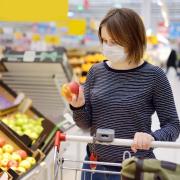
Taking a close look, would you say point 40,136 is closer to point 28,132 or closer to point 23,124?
point 28,132

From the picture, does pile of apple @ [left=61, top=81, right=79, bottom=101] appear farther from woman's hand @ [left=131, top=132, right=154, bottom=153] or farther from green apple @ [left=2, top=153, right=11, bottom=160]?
green apple @ [left=2, top=153, right=11, bottom=160]

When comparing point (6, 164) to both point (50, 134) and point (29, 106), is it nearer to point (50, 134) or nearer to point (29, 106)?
point (50, 134)

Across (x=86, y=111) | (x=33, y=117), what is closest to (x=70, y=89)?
(x=86, y=111)

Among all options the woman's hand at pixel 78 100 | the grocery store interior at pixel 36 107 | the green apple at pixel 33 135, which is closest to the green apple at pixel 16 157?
the grocery store interior at pixel 36 107

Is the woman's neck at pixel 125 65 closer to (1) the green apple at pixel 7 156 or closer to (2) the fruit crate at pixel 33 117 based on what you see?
(1) the green apple at pixel 7 156

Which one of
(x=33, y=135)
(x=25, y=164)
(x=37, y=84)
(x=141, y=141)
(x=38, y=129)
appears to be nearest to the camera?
(x=141, y=141)

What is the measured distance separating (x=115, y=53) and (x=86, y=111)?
1.08 feet

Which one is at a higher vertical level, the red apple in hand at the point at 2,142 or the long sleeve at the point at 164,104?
the long sleeve at the point at 164,104

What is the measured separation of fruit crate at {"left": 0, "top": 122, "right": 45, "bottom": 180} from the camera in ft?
10.0

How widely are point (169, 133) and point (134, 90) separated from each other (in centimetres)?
27

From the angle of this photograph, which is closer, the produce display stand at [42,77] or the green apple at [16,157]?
the green apple at [16,157]

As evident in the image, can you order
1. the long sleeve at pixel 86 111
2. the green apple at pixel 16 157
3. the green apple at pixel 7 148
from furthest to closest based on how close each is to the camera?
1. the green apple at pixel 7 148
2. the green apple at pixel 16 157
3. the long sleeve at pixel 86 111

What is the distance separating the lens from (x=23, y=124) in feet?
13.7

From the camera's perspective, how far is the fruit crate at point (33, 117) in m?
3.43
